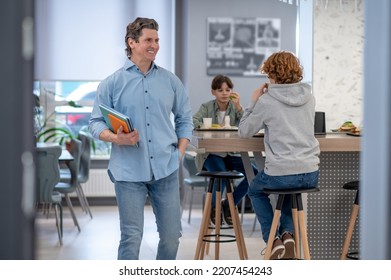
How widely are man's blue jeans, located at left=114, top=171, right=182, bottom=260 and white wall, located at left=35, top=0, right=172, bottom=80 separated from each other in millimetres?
4923

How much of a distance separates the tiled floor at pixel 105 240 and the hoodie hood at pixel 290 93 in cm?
172

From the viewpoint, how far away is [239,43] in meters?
7.71

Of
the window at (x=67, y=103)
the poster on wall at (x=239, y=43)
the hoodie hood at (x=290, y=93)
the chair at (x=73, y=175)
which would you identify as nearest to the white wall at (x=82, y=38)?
the window at (x=67, y=103)

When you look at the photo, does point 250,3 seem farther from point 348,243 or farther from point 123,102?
point 123,102

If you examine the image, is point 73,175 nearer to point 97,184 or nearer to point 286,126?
point 97,184

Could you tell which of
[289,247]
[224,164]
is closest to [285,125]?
[289,247]

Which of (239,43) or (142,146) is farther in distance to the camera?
(239,43)

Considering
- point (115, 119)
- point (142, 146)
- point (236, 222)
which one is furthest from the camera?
point (236, 222)

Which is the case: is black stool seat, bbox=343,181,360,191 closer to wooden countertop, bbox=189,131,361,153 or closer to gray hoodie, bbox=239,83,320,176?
wooden countertop, bbox=189,131,361,153

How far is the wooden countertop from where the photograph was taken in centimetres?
333

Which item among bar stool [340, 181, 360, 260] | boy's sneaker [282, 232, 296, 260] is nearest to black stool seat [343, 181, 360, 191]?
bar stool [340, 181, 360, 260]

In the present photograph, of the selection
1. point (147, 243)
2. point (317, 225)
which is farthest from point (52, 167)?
point (317, 225)

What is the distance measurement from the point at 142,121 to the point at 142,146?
0.10 m
